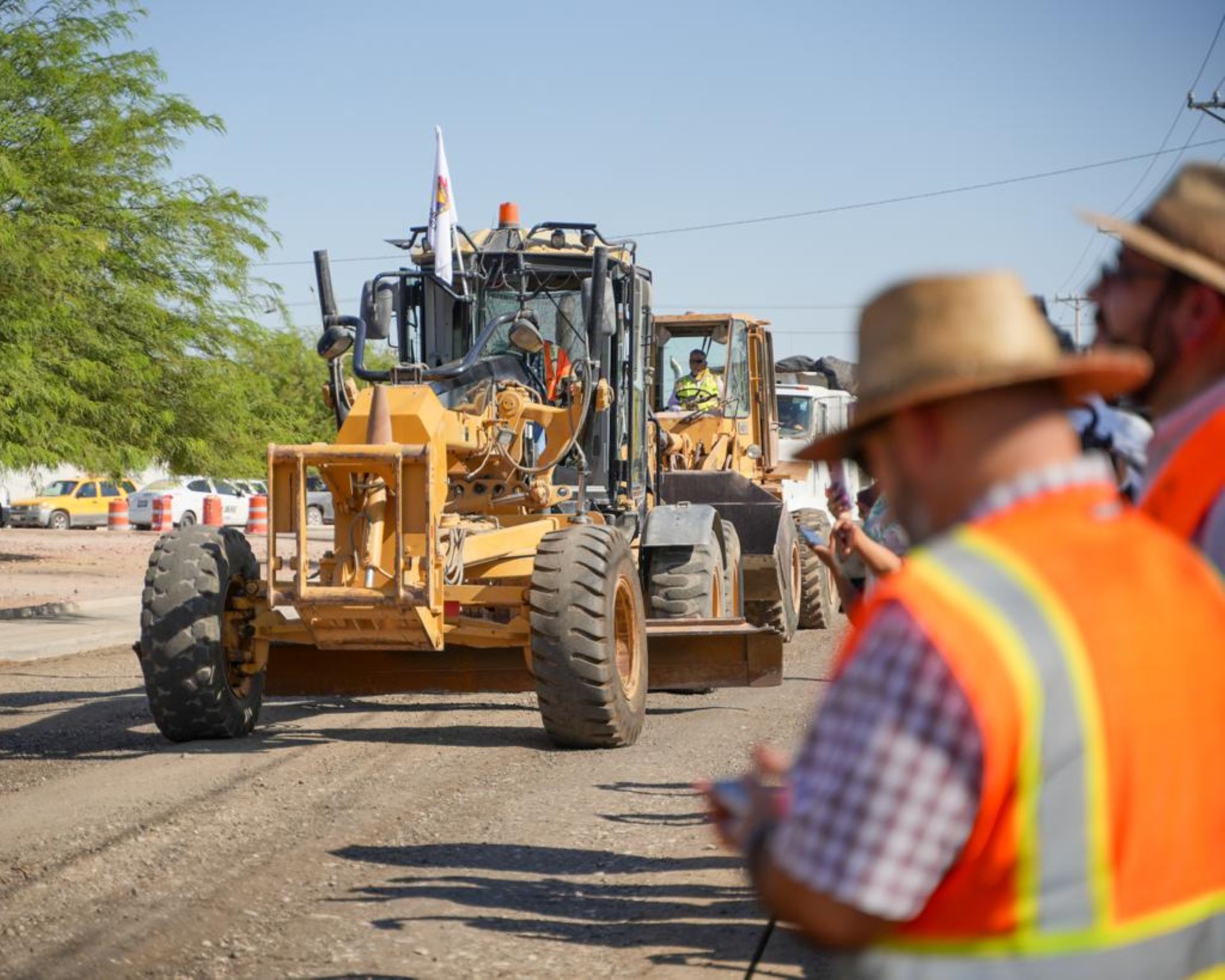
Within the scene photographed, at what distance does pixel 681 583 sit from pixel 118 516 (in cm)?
3620

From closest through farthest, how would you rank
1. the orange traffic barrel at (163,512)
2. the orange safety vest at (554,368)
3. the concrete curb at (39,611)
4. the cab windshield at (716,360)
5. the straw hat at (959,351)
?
the straw hat at (959,351), the orange safety vest at (554,368), the cab windshield at (716,360), the concrete curb at (39,611), the orange traffic barrel at (163,512)

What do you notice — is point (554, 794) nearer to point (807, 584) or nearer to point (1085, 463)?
point (1085, 463)

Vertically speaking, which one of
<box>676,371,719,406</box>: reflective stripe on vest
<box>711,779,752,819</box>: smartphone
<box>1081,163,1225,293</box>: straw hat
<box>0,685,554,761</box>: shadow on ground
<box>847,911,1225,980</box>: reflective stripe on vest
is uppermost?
<box>676,371,719,406</box>: reflective stripe on vest

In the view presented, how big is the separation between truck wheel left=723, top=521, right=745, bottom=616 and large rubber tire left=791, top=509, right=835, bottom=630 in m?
3.33

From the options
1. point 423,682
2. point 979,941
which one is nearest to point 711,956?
point 979,941

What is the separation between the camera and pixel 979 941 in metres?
1.89

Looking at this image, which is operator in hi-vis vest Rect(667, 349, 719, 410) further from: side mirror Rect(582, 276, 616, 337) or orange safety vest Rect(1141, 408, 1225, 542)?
orange safety vest Rect(1141, 408, 1225, 542)

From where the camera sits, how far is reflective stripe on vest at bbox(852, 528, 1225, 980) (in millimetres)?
1828

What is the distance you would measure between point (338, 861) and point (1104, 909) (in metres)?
5.57

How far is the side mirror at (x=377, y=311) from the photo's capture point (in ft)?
35.1

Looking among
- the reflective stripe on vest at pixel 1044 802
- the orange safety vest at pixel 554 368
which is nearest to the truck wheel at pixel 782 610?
the orange safety vest at pixel 554 368

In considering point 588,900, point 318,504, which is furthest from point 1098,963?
point 318,504

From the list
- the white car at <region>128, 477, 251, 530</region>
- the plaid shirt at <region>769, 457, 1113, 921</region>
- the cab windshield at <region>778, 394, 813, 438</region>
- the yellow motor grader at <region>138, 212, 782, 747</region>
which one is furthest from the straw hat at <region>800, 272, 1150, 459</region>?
the white car at <region>128, 477, 251, 530</region>

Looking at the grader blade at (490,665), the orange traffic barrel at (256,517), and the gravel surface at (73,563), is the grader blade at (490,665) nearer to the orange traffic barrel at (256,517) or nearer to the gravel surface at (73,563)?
the gravel surface at (73,563)
